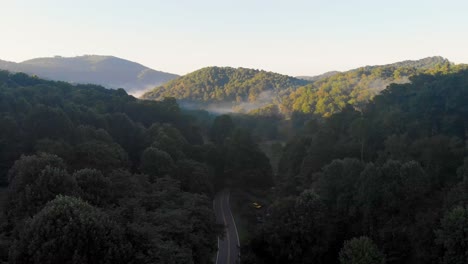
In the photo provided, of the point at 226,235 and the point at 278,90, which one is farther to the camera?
the point at 278,90

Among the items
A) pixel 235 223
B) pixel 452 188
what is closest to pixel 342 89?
pixel 235 223

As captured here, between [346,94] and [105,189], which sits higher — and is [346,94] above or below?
above

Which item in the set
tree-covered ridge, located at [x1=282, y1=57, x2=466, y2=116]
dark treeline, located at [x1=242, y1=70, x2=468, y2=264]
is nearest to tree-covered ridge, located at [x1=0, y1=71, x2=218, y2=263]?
dark treeline, located at [x1=242, y1=70, x2=468, y2=264]

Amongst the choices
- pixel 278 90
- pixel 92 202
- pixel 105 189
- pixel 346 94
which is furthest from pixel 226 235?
pixel 278 90

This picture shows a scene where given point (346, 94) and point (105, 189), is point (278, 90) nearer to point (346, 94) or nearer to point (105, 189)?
point (346, 94)

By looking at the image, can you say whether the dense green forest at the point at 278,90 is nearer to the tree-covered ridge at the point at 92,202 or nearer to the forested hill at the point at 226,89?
the forested hill at the point at 226,89

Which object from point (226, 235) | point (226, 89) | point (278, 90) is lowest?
point (226, 235)

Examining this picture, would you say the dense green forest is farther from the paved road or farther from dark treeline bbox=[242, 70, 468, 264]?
dark treeline bbox=[242, 70, 468, 264]
